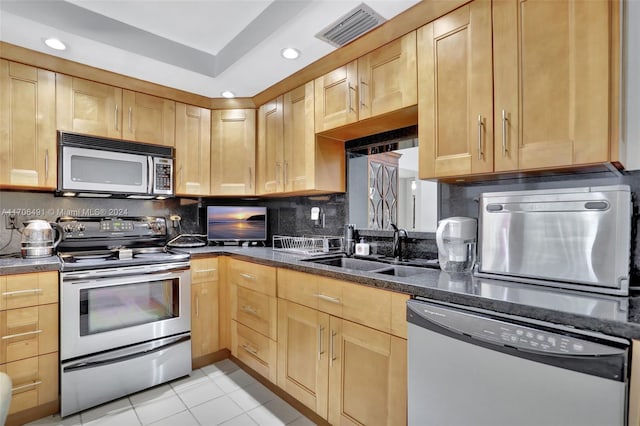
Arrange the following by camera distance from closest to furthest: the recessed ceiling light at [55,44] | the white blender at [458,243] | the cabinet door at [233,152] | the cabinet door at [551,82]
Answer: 1. the cabinet door at [551,82]
2. the white blender at [458,243]
3. the recessed ceiling light at [55,44]
4. the cabinet door at [233,152]

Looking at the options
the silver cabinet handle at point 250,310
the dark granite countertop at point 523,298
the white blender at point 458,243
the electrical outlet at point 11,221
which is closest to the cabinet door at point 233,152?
the silver cabinet handle at point 250,310

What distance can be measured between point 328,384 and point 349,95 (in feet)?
5.66

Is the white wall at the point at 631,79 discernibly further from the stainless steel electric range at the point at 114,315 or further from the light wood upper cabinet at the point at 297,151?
the stainless steel electric range at the point at 114,315

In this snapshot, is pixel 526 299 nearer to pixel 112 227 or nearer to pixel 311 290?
pixel 311 290

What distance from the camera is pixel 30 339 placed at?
191cm

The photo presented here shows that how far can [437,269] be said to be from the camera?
1.78 m

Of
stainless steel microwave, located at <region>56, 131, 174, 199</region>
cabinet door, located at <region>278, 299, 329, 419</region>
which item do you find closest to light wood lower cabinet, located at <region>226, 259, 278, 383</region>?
cabinet door, located at <region>278, 299, 329, 419</region>

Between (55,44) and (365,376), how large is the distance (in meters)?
2.70

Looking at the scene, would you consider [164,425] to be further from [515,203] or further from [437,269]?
[515,203]

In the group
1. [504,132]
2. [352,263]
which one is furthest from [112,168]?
[504,132]

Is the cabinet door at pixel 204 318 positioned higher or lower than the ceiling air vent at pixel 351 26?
lower

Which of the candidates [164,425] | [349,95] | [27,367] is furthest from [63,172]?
[349,95]

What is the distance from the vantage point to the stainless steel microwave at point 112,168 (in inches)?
91.0

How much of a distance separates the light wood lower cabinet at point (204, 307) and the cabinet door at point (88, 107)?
123 centimetres
